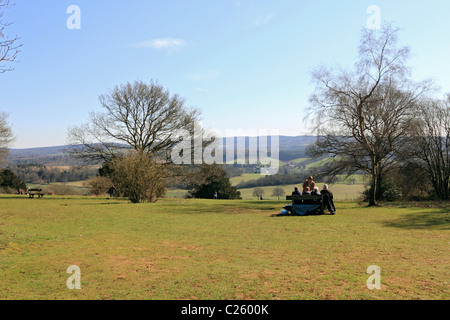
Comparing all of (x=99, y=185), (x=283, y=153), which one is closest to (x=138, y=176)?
(x=99, y=185)

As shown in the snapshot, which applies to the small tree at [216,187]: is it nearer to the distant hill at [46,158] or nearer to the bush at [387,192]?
the distant hill at [46,158]

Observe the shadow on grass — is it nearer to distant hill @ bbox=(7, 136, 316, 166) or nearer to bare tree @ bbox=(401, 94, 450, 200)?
distant hill @ bbox=(7, 136, 316, 166)

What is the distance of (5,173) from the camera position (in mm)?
50562

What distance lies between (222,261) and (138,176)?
56.5 ft

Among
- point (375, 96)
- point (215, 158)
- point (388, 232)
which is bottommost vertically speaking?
point (388, 232)

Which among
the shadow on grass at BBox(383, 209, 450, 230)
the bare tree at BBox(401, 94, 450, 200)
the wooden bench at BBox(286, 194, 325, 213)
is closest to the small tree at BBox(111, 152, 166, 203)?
the wooden bench at BBox(286, 194, 325, 213)

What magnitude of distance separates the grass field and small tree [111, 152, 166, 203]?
35.4 ft

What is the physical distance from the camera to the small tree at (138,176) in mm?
22578

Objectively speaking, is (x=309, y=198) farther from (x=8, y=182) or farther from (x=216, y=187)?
(x=8, y=182)

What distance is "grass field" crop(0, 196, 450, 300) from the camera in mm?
4879

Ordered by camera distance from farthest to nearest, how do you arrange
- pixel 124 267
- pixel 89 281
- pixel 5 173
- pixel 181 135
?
pixel 5 173
pixel 181 135
pixel 124 267
pixel 89 281

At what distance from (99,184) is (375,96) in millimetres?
32404

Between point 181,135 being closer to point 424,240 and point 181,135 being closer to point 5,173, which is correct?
point 424,240
